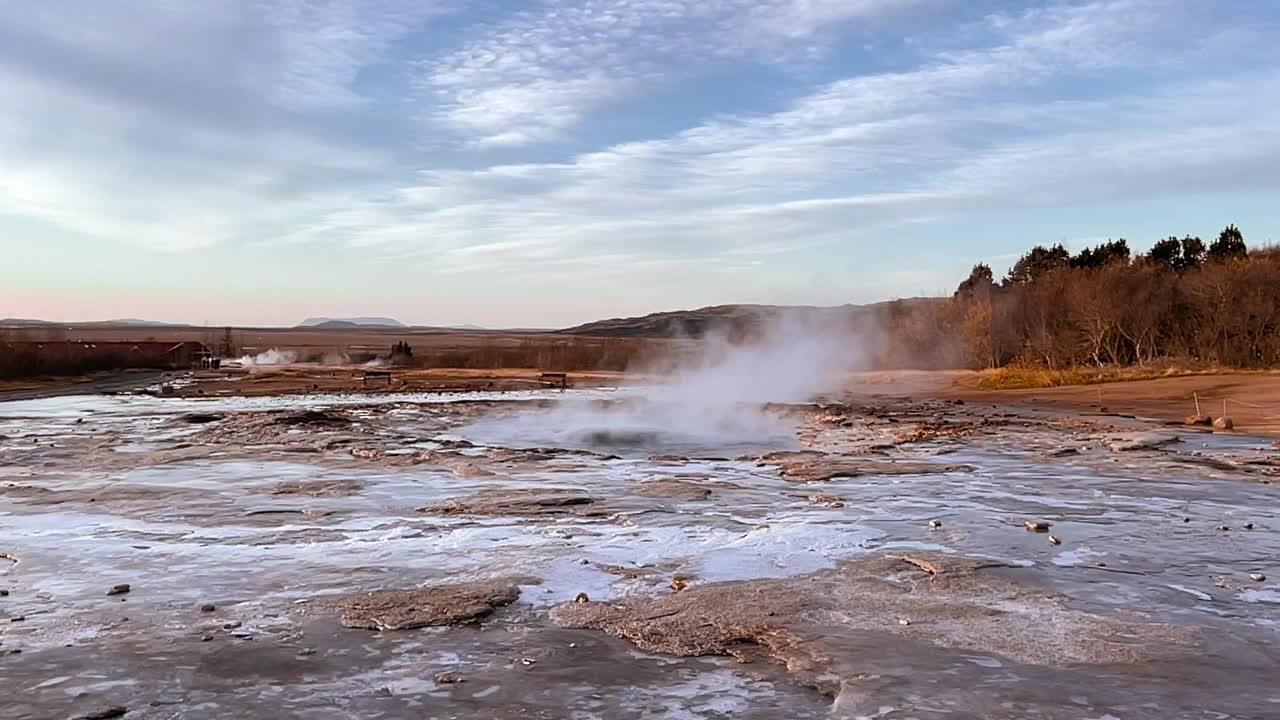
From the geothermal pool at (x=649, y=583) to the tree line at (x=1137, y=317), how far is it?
3131cm

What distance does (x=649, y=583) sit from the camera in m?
8.26

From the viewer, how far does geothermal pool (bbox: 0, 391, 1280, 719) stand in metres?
5.66

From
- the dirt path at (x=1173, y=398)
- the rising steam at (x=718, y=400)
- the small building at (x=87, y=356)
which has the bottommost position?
the dirt path at (x=1173, y=398)

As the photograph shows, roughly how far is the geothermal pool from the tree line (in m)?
31.3

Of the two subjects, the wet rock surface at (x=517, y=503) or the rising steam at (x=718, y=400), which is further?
the rising steam at (x=718, y=400)

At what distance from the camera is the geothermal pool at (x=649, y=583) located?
18.6ft

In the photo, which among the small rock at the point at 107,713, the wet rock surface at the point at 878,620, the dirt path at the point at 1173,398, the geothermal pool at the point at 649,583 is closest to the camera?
the small rock at the point at 107,713

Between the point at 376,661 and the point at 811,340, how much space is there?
40.1 meters

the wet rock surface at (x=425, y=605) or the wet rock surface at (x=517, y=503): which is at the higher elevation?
the wet rock surface at (x=425, y=605)

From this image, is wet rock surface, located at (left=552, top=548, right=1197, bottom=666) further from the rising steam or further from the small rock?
the rising steam

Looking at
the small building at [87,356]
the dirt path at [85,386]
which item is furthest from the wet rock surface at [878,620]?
the small building at [87,356]

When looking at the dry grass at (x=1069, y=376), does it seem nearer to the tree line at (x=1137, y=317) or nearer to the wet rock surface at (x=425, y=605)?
the tree line at (x=1137, y=317)

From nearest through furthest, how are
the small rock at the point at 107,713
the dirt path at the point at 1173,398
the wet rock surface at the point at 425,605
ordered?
1. the small rock at the point at 107,713
2. the wet rock surface at the point at 425,605
3. the dirt path at the point at 1173,398

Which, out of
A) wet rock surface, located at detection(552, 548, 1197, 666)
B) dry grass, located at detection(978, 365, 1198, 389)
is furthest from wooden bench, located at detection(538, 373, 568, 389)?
wet rock surface, located at detection(552, 548, 1197, 666)
